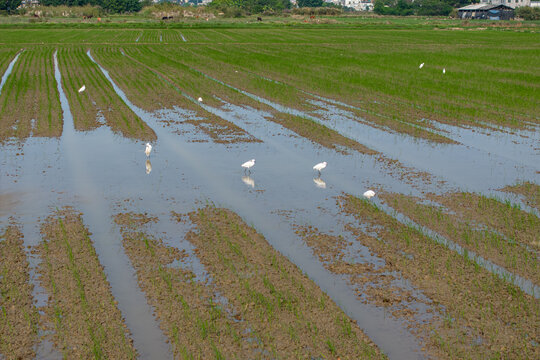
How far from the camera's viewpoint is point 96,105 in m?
25.2

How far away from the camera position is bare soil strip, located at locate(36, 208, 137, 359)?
7.56m

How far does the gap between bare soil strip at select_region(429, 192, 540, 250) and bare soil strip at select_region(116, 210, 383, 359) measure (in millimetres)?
4470

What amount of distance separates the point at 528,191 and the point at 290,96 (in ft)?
50.8

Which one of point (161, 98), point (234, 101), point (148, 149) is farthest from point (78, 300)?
point (161, 98)

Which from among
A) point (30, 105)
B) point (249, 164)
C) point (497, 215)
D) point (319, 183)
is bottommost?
point (497, 215)

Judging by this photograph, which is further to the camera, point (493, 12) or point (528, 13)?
point (493, 12)

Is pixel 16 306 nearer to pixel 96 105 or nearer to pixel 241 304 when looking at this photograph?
pixel 241 304

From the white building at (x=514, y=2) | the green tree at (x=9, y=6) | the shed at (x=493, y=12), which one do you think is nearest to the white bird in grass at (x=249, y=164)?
the shed at (x=493, y=12)

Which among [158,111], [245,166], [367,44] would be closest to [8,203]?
[245,166]

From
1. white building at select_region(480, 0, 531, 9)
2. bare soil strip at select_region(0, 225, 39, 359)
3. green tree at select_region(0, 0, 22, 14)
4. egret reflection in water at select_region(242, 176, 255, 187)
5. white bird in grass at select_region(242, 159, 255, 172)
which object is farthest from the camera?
white building at select_region(480, 0, 531, 9)

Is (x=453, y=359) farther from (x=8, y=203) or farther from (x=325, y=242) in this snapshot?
(x=8, y=203)

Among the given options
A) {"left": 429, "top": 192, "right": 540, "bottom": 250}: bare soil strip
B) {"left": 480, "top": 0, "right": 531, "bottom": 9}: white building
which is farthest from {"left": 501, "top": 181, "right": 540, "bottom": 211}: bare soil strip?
{"left": 480, "top": 0, "right": 531, "bottom": 9}: white building

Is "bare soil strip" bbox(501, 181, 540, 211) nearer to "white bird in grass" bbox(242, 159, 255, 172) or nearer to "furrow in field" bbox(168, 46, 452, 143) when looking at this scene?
"furrow in field" bbox(168, 46, 452, 143)

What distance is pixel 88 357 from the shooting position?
24.1 feet
